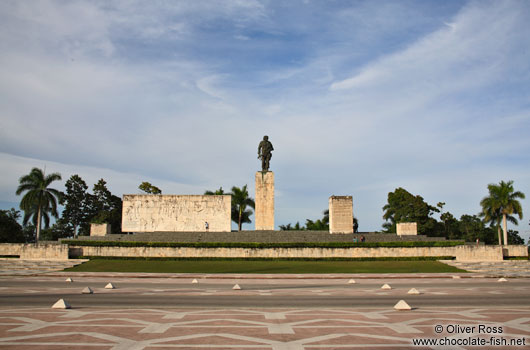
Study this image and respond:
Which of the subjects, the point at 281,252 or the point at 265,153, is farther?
the point at 265,153

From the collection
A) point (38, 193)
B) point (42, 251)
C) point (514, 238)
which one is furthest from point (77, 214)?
point (514, 238)

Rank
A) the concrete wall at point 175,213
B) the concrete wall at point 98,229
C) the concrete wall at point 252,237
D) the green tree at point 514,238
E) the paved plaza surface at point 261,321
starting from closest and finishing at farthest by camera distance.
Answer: the paved plaza surface at point 261,321 < the concrete wall at point 252,237 < the concrete wall at point 98,229 < the concrete wall at point 175,213 < the green tree at point 514,238

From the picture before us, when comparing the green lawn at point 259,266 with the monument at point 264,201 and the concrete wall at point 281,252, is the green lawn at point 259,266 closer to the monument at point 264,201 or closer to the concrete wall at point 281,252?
the concrete wall at point 281,252

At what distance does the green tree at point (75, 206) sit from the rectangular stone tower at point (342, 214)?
34.4 meters

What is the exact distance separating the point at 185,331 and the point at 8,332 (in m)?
2.66

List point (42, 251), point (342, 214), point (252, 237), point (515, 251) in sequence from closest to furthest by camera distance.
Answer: point (42, 251), point (515, 251), point (252, 237), point (342, 214)

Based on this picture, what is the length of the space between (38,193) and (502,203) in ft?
144

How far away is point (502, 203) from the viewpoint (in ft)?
130

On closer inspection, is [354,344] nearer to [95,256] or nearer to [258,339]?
[258,339]

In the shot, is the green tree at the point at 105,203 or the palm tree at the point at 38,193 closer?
the palm tree at the point at 38,193

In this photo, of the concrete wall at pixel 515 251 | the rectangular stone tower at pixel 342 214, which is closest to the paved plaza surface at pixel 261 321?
the concrete wall at pixel 515 251

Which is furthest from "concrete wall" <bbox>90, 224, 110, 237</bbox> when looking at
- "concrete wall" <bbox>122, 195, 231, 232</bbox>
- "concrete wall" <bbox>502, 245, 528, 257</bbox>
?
"concrete wall" <bbox>502, 245, 528, 257</bbox>

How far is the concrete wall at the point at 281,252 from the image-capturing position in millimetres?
29062

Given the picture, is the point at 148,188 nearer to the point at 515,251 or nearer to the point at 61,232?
the point at 61,232
